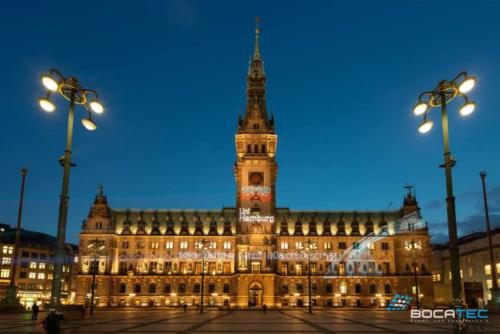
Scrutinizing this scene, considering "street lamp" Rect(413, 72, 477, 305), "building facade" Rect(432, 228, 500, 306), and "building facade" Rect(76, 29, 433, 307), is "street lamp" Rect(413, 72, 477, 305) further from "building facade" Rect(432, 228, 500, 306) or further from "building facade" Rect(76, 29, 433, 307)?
"building facade" Rect(76, 29, 433, 307)

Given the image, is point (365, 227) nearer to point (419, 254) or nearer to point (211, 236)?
point (419, 254)

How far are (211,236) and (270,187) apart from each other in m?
20.4

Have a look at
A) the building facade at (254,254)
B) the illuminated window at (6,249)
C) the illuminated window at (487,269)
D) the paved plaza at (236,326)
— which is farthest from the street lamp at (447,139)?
the illuminated window at (6,249)

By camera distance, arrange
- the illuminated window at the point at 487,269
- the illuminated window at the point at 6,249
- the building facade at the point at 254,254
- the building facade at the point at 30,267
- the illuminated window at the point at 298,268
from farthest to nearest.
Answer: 1. the illuminated window at the point at 6,249
2. the building facade at the point at 30,267
3. the illuminated window at the point at 298,268
4. the building facade at the point at 254,254
5. the illuminated window at the point at 487,269

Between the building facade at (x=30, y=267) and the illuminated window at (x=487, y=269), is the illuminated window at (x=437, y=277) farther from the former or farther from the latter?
the building facade at (x=30, y=267)

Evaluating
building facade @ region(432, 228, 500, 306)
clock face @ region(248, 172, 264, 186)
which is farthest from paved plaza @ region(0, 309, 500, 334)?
clock face @ region(248, 172, 264, 186)

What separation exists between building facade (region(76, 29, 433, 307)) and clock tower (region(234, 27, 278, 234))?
243mm

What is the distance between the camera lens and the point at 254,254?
365 ft

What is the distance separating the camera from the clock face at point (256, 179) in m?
116

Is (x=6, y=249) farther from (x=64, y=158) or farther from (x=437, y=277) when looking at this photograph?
(x=64, y=158)

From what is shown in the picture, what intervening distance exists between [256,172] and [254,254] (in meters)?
19.8

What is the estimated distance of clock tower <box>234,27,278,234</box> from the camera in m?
113

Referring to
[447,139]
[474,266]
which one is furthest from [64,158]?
[474,266]

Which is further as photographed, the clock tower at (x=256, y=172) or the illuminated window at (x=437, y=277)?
the illuminated window at (x=437, y=277)
